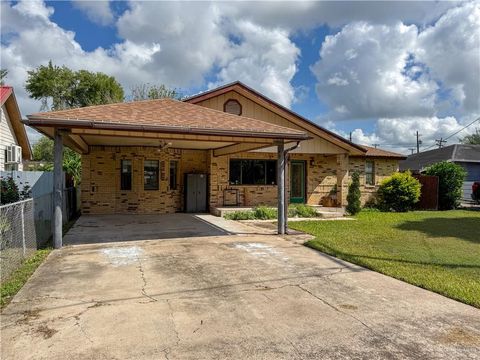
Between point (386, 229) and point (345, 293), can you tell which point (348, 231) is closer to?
point (386, 229)

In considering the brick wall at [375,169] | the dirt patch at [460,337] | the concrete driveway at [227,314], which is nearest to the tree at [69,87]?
the brick wall at [375,169]

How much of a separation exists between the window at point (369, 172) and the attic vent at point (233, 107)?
306 inches

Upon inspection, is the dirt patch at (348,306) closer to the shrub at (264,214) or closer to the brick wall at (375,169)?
the shrub at (264,214)

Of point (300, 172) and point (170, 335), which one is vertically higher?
point (300, 172)

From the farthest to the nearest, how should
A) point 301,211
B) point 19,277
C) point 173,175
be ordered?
point 173,175 → point 301,211 → point 19,277

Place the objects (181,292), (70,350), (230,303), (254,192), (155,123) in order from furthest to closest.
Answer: (254,192) → (155,123) → (181,292) → (230,303) → (70,350)

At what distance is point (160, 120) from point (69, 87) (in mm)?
31716

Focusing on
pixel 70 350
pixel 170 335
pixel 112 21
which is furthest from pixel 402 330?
pixel 112 21

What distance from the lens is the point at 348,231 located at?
11484 mm

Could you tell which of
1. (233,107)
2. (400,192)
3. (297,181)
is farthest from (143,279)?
(400,192)

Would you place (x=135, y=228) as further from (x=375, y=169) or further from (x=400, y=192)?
(x=375, y=169)

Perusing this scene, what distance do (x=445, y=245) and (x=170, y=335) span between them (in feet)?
26.0

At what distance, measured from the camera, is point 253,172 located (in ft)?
56.1

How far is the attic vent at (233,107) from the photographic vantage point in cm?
1609
